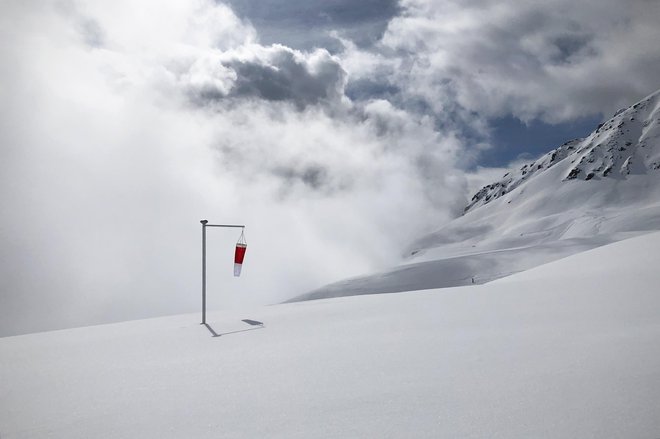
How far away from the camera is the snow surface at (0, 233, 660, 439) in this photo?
373 cm

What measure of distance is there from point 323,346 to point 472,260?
100 feet

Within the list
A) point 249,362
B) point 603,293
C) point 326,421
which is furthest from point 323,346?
point 603,293

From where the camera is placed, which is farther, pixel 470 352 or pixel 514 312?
pixel 514 312

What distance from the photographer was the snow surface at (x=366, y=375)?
12.3 feet

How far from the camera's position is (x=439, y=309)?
8984mm

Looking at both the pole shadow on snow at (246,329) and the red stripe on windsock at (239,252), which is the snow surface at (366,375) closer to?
the pole shadow on snow at (246,329)

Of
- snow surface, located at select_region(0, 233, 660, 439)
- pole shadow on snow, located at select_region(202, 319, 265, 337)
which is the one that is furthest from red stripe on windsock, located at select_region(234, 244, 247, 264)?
snow surface, located at select_region(0, 233, 660, 439)

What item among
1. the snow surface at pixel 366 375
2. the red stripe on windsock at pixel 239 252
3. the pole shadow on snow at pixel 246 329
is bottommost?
the snow surface at pixel 366 375

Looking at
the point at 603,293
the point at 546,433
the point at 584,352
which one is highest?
the point at 603,293

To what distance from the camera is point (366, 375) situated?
4984 millimetres

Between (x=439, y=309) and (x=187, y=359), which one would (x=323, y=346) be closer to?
(x=187, y=359)

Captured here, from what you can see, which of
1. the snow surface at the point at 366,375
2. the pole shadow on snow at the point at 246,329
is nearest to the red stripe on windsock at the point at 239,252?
the pole shadow on snow at the point at 246,329

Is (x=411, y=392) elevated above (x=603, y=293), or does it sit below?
below

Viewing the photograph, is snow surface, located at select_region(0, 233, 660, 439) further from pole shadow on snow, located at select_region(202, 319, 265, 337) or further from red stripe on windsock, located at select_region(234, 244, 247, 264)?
red stripe on windsock, located at select_region(234, 244, 247, 264)
